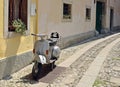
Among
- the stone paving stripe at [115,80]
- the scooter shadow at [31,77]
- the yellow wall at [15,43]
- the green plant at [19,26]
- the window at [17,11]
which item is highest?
the window at [17,11]

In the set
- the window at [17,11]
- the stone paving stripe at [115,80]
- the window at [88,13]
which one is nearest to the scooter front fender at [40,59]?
the window at [17,11]

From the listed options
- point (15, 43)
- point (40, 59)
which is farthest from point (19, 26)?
point (40, 59)

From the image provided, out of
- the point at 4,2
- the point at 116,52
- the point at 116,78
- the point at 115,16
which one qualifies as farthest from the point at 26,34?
the point at 115,16

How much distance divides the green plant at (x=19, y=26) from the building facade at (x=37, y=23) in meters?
0.11

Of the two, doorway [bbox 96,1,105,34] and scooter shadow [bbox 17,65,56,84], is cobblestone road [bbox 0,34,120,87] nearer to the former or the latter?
scooter shadow [bbox 17,65,56,84]

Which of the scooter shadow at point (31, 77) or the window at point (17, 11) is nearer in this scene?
the scooter shadow at point (31, 77)

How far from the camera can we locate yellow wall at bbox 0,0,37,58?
720 centimetres

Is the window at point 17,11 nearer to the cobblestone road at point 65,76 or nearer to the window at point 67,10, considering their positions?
the cobblestone road at point 65,76

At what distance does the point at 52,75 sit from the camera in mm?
7836

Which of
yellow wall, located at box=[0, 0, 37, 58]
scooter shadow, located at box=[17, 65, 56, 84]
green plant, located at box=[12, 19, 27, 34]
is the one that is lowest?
scooter shadow, located at box=[17, 65, 56, 84]

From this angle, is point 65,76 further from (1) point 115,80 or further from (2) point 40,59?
(1) point 115,80

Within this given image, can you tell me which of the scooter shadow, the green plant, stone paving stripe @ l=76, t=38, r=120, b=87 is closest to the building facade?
the green plant

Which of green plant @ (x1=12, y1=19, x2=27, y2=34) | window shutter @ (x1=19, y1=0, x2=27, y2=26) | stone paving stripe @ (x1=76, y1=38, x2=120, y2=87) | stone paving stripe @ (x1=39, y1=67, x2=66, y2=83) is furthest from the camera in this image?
window shutter @ (x1=19, y1=0, x2=27, y2=26)

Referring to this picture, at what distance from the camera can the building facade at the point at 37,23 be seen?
737 cm
